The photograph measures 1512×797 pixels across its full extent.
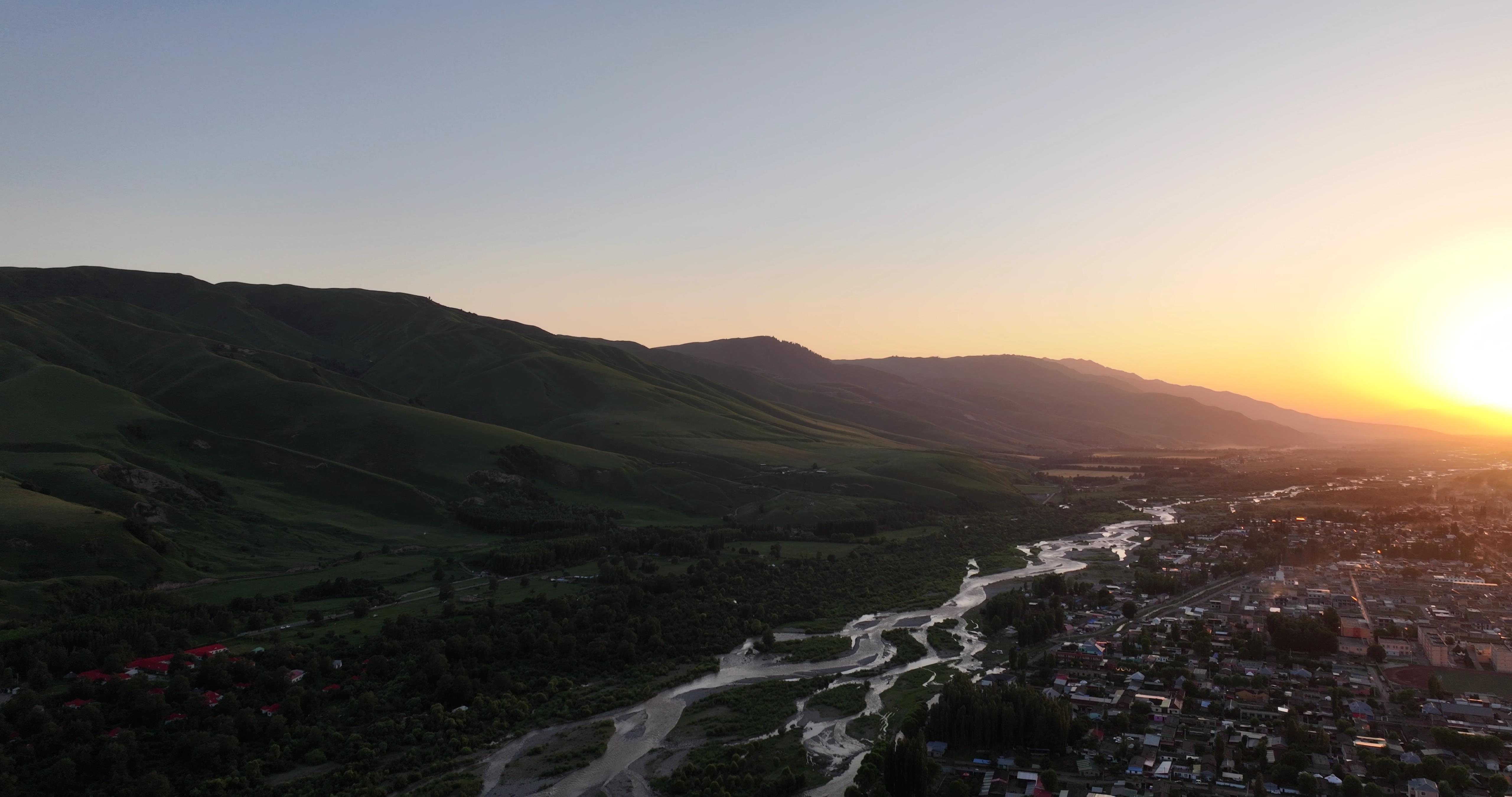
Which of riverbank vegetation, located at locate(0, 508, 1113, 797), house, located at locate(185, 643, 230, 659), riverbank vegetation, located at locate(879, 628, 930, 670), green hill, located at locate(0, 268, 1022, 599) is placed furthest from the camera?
green hill, located at locate(0, 268, 1022, 599)

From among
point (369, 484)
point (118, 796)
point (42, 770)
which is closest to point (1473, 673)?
point (118, 796)

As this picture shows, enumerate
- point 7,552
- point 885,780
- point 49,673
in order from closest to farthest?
1. point 885,780
2. point 49,673
3. point 7,552

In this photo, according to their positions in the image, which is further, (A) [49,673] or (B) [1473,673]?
(B) [1473,673]

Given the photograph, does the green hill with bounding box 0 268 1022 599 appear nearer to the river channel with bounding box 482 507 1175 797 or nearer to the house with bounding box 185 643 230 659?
the house with bounding box 185 643 230 659

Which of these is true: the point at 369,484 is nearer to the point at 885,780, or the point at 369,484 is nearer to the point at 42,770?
the point at 42,770

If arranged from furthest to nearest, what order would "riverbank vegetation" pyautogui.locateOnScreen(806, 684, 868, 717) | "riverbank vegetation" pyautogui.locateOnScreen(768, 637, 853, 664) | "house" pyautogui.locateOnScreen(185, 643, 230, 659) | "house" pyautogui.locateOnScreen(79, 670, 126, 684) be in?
"riverbank vegetation" pyautogui.locateOnScreen(768, 637, 853, 664), "house" pyautogui.locateOnScreen(185, 643, 230, 659), "riverbank vegetation" pyautogui.locateOnScreen(806, 684, 868, 717), "house" pyautogui.locateOnScreen(79, 670, 126, 684)

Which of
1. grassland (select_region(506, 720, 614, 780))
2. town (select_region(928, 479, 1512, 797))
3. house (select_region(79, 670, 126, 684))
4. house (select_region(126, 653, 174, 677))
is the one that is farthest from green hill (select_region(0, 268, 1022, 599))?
town (select_region(928, 479, 1512, 797))
